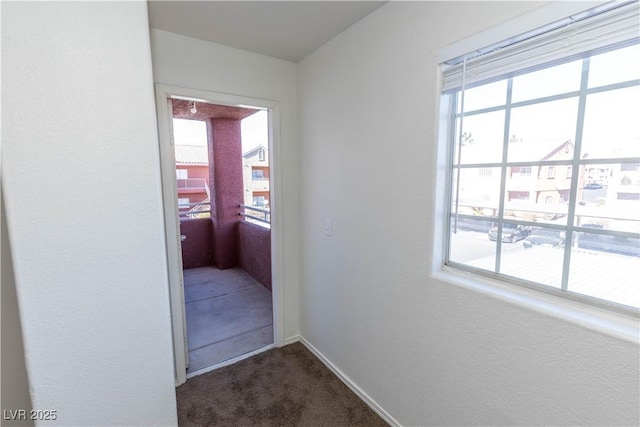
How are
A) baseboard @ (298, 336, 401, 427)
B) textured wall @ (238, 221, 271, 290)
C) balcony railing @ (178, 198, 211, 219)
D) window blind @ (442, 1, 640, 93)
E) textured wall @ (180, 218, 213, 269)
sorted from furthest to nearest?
balcony railing @ (178, 198, 211, 219), textured wall @ (180, 218, 213, 269), textured wall @ (238, 221, 271, 290), baseboard @ (298, 336, 401, 427), window blind @ (442, 1, 640, 93)

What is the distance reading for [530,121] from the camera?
3.62 feet

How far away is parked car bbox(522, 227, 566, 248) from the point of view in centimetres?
106

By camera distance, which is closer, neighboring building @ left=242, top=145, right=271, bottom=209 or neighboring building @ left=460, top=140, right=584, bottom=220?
neighboring building @ left=460, top=140, right=584, bottom=220

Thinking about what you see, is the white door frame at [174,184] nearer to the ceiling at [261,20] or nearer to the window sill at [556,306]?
the ceiling at [261,20]

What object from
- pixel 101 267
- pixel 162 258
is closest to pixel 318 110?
pixel 162 258

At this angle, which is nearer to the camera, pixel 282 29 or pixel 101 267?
pixel 101 267

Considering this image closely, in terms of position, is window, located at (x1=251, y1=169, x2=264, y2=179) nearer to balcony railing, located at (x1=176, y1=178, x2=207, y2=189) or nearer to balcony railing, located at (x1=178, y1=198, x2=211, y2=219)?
balcony railing, located at (x1=178, y1=198, x2=211, y2=219)

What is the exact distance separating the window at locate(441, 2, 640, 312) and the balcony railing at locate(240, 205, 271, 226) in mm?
3012

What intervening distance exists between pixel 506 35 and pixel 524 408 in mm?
1429

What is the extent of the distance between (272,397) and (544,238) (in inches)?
72.6

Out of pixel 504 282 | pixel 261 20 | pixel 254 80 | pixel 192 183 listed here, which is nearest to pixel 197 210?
pixel 192 183

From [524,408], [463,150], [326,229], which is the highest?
[463,150]

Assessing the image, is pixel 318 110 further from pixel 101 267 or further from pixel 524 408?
pixel 524 408

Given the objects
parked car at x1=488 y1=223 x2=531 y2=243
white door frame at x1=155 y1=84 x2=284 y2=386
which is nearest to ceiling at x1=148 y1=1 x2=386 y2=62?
white door frame at x1=155 y1=84 x2=284 y2=386
